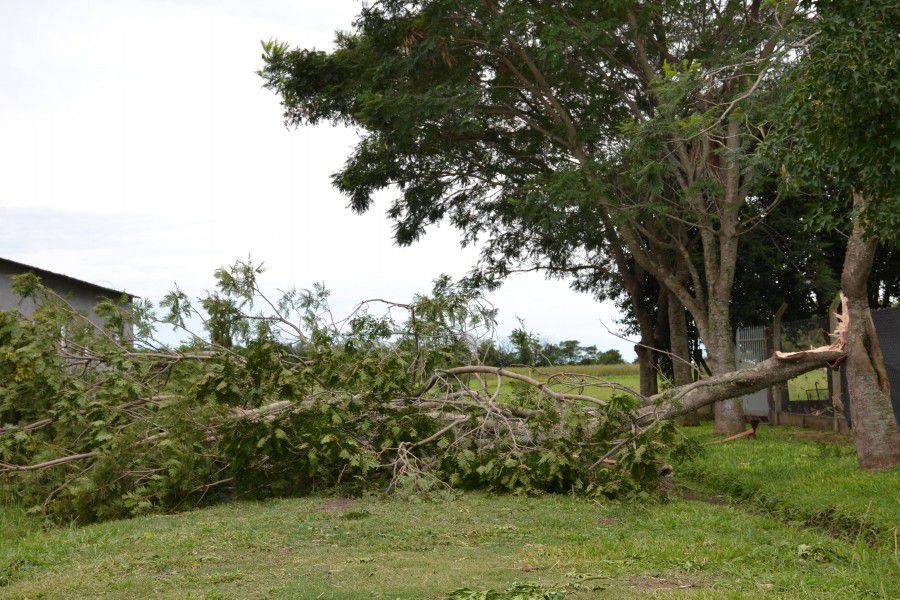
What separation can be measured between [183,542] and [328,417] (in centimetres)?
308

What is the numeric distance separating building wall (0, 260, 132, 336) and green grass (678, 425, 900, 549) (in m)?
10.3

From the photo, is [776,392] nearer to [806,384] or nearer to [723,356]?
[806,384]

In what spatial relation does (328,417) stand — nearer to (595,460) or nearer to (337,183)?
(595,460)

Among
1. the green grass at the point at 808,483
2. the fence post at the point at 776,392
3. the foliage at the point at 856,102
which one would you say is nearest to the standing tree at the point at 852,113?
the foliage at the point at 856,102

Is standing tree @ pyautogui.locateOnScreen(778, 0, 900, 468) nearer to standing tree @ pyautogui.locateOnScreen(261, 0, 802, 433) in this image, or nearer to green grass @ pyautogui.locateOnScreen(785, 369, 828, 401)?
standing tree @ pyautogui.locateOnScreen(261, 0, 802, 433)

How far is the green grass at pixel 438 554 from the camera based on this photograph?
21.0ft

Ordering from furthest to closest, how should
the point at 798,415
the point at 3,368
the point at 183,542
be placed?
1. the point at 798,415
2. the point at 3,368
3. the point at 183,542

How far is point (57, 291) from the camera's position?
1878 centimetres

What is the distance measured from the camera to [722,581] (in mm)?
6477

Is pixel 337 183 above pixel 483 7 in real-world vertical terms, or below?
below

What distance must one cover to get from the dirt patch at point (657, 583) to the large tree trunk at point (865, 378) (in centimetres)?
715

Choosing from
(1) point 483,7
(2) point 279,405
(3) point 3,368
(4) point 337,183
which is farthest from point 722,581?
(4) point 337,183

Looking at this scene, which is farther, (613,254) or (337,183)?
(613,254)

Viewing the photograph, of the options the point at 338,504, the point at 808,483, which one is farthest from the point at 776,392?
the point at 338,504
